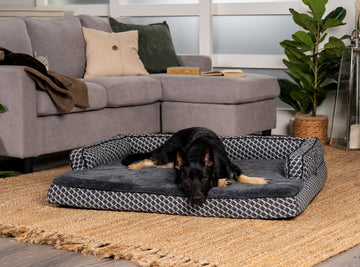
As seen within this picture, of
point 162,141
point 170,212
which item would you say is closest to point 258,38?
point 162,141

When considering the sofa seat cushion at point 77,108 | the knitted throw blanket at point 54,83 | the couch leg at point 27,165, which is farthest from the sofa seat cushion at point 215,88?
the couch leg at point 27,165

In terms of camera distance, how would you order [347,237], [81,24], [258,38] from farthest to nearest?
[258,38] → [81,24] → [347,237]

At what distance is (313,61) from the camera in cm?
512

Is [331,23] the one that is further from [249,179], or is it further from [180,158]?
[180,158]

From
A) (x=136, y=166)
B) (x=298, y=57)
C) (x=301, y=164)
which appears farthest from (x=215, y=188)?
(x=298, y=57)

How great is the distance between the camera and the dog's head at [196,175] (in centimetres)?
260

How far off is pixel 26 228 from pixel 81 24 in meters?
2.89

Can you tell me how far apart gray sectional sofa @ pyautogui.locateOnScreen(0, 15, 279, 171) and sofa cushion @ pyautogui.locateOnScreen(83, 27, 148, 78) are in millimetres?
82

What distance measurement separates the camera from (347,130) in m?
4.77

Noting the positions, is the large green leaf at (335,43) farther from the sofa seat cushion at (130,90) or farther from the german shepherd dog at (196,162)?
the german shepherd dog at (196,162)

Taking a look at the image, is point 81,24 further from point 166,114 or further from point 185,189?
point 185,189

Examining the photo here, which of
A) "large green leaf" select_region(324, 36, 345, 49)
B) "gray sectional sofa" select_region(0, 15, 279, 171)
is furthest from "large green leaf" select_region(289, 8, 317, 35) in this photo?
"gray sectional sofa" select_region(0, 15, 279, 171)

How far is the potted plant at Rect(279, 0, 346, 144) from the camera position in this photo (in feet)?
16.3

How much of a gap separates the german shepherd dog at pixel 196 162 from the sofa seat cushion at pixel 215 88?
1.33 meters
